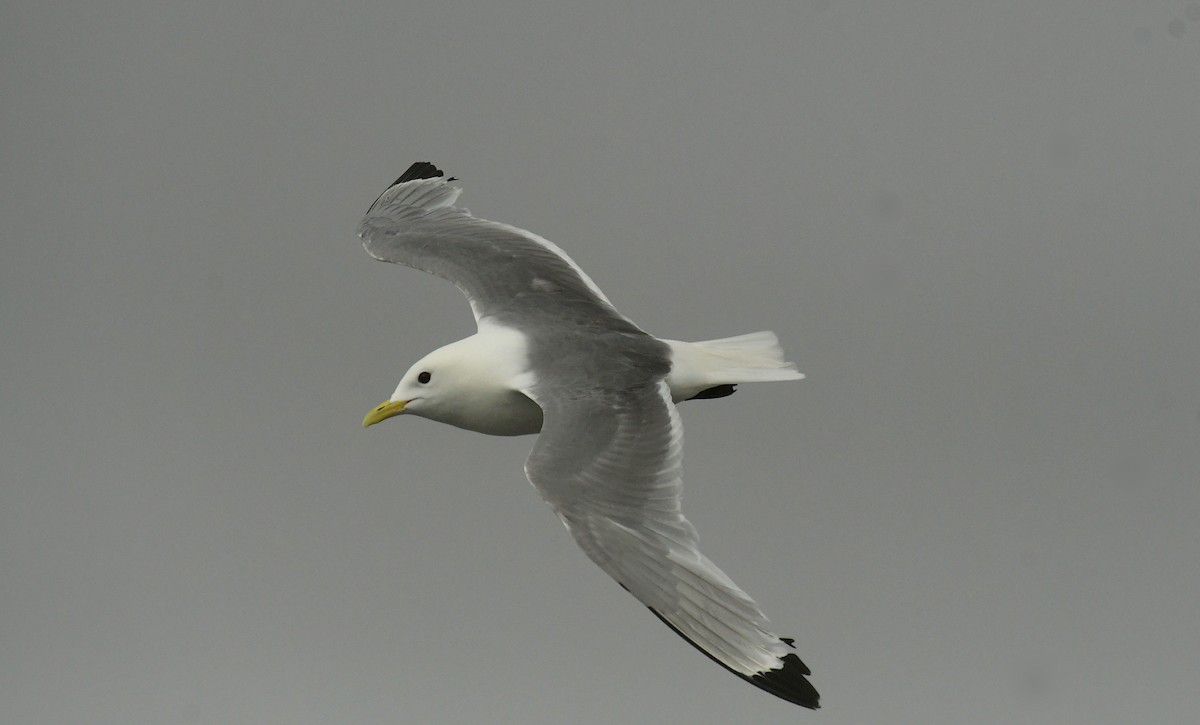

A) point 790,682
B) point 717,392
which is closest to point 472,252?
point 717,392

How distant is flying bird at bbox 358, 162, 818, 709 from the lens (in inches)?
161

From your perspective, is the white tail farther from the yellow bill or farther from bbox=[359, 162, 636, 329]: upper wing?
the yellow bill

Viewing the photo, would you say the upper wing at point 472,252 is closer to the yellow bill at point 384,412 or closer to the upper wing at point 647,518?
the yellow bill at point 384,412

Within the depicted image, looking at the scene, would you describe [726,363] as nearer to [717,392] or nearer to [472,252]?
[717,392]

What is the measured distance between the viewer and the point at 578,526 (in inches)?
169

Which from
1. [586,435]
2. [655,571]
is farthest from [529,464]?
[655,571]

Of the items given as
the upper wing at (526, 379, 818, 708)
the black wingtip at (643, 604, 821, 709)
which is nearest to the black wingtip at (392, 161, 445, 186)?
the upper wing at (526, 379, 818, 708)

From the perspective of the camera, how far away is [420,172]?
6375 millimetres

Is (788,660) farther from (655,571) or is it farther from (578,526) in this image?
(578,526)

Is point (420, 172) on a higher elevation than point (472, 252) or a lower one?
higher

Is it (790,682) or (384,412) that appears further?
(384,412)

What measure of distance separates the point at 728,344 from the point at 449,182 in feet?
5.16

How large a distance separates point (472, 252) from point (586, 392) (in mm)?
1176

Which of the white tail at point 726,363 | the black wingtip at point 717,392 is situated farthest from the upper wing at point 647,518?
the black wingtip at point 717,392
